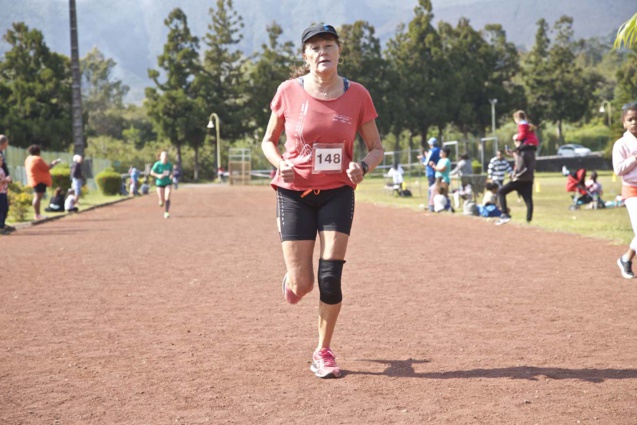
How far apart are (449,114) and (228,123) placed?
64.4 feet

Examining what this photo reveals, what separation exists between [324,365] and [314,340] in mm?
1221

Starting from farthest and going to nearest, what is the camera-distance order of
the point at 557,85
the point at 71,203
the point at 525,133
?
the point at 557,85 < the point at 71,203 < the point at 525,133

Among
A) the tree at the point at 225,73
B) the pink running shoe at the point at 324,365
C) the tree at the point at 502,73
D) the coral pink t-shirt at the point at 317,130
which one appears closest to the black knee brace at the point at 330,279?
the pink running shoe at the point at 324,365

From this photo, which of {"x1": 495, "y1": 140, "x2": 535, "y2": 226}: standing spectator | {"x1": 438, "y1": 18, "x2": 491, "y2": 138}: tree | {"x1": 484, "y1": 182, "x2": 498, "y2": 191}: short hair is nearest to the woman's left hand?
{"x1": 495, "y1": 140, "x2": 535, "y2": 226}: standing spectator

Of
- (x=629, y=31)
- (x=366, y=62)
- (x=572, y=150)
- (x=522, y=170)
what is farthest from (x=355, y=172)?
(x=366, y=62)

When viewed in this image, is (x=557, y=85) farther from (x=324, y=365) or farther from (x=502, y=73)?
(x=324, y=365)

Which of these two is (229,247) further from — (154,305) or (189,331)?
(189,331)

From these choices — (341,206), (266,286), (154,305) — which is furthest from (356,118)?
(266,286)

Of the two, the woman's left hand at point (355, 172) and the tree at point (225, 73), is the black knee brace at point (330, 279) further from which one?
the tree at point (225, 73)

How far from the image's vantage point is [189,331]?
731cm

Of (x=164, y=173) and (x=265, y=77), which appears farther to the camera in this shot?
(x=265, y=77)

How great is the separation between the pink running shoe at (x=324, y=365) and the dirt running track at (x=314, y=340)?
4.2 inches

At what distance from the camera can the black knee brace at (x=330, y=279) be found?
5672mm

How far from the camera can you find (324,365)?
565 cm
